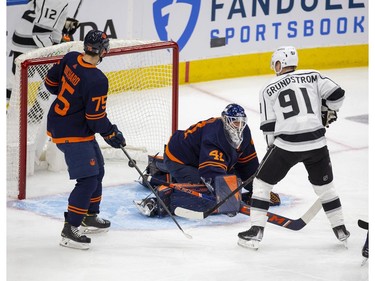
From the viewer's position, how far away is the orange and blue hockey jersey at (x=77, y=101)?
12.7 feet

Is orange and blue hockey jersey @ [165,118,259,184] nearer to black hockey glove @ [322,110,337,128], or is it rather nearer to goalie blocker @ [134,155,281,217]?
goalie blocker @ [134,155,281,217]

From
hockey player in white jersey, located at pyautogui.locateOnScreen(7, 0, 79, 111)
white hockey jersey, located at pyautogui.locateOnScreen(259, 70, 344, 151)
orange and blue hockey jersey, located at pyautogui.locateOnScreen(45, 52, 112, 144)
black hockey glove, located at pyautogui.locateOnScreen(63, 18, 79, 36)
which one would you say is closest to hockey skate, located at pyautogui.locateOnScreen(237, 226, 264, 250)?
white hockey jersey, located at pyautogui.locateOnScreen(259, 70, 344, 151)

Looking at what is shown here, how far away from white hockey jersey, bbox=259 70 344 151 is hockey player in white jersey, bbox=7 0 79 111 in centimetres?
250

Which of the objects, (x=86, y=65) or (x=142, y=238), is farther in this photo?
(x=142, y=238)

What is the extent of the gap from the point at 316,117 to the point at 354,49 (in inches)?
189

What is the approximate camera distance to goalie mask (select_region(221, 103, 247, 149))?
4.38 meters

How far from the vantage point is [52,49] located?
5.16 m

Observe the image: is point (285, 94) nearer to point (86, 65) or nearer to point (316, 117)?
point (316, 117)

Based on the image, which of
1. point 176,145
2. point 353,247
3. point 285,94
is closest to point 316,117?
point 285,94

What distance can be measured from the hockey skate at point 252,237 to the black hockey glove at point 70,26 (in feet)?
9.09

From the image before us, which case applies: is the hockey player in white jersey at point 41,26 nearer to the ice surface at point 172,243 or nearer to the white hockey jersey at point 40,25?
the white hockey jersey at point 40,25

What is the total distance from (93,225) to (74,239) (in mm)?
290

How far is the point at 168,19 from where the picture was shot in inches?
293

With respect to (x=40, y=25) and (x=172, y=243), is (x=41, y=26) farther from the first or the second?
(x=172, y=243)
